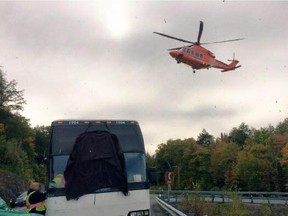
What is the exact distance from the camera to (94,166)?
10.0 m

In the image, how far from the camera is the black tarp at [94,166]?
9.91 meters

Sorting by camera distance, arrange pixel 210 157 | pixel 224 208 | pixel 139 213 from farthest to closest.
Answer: pixel 210 157
pixel 224 208
pixel 139 213

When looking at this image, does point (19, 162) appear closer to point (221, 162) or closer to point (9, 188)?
point (9, 188)

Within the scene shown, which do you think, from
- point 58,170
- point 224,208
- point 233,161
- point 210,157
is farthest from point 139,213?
point 210,157

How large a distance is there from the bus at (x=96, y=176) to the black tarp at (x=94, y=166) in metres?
0.02

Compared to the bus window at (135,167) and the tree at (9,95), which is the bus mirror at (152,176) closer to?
the bus window at (135,167)

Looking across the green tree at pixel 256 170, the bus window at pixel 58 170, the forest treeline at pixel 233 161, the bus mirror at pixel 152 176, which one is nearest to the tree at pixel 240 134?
the forest treeline at pixel 233 161

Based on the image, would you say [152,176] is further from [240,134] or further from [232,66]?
[240,134]

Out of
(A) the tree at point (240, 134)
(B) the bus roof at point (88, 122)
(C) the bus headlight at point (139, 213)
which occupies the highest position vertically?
(A) the tree at point (240, 134)

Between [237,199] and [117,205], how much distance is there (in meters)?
7.37

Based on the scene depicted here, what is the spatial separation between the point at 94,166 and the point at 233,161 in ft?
269

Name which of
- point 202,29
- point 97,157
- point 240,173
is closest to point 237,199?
point 97,157

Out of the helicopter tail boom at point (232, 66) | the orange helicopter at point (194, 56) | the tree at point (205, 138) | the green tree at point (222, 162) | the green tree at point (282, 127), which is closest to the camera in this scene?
the orange helicopter at point (194, 56)

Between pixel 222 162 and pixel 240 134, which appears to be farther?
pixel 240 134
